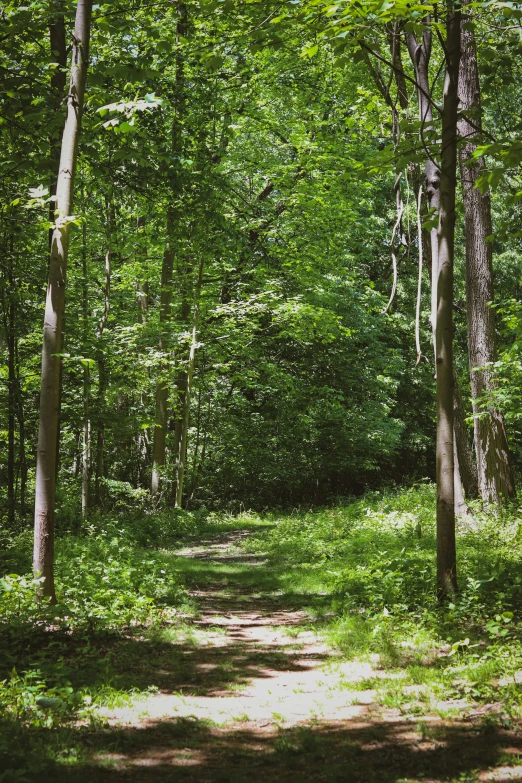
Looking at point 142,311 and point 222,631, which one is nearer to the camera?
point 222,631

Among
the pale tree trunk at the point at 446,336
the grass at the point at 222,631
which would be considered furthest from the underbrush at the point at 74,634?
the pale tree trunk at the point at 446,336

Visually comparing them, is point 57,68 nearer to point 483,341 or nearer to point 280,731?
point 280,731

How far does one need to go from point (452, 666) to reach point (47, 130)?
6479 mm

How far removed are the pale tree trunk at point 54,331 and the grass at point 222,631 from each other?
0.47m

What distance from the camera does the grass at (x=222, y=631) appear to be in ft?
12.6

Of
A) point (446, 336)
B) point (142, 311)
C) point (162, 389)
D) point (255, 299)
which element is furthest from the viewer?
point (142, 311)

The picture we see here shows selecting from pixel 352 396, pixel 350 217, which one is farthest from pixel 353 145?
pixel 352 396

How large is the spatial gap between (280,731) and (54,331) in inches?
152

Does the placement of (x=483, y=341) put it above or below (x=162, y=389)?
above

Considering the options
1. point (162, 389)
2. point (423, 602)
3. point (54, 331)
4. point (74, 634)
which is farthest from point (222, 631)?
point (162, 389)

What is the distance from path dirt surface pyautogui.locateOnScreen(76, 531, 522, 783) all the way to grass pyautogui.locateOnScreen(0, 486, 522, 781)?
0.05 metres

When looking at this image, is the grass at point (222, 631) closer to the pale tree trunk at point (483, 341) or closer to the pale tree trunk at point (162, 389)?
the pale tree trunk at point (483, 341)

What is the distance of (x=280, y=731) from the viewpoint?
3854mm

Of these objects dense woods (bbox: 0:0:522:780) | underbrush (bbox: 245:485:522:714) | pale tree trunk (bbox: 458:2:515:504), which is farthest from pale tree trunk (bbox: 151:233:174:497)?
pale tree trunk (bbox: 458:2:515:504)
